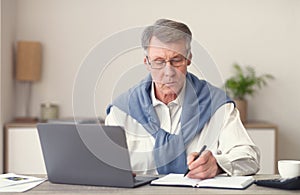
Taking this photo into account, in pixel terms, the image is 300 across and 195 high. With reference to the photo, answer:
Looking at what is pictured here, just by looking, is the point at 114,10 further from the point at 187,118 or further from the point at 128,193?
the point at 128,193

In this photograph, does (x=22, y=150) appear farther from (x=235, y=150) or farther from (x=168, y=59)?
(x=235, y=150)

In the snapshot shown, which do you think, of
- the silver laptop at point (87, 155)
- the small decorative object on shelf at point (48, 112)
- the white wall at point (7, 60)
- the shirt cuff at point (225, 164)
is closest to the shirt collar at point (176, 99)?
the shirt cuff at point (225, 164)

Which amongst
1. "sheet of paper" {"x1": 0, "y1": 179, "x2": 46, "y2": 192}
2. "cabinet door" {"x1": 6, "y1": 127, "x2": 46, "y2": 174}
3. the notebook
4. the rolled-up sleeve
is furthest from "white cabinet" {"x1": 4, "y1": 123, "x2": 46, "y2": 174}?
the notebook

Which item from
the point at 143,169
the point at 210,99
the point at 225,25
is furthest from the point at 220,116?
the point at 225,25

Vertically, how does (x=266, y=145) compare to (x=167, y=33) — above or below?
below

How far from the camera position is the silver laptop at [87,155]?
200 centimetres

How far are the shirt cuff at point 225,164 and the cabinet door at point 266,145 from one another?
2287mm

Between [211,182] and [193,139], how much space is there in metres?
0.65

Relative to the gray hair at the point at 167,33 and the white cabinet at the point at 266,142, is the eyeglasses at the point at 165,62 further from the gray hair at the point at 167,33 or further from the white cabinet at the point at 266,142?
the white cabinet at the point at 266,142

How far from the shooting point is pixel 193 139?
9.04 ft

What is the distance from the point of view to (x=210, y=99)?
2.78 meters

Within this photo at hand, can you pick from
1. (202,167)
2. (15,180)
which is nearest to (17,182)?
(15,180)

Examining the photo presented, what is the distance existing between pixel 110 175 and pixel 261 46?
10.2ft

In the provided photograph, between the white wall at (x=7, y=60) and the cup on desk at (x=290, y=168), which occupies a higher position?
the white wall at (x=7, y=60)
